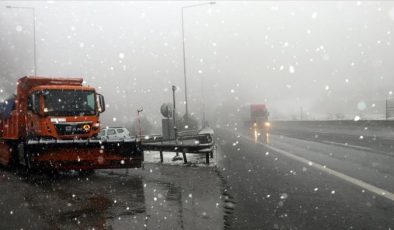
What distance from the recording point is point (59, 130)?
1388 cm

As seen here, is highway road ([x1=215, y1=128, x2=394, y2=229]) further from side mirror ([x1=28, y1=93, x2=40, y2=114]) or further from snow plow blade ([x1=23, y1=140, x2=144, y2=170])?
side mirror ([x1=28, y1=93, x2=40, y2=114])

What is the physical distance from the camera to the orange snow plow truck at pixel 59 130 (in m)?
12.8

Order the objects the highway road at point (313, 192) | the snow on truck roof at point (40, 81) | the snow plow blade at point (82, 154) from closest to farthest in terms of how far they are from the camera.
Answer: the highway road at point (313, 192) → the snow plow blade at point (82, 154) → the snow on truck roof at point (40, 81)

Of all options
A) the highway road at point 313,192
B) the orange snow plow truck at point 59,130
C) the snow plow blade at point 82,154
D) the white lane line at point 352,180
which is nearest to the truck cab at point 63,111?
the orange snow plow truck at point 59,130

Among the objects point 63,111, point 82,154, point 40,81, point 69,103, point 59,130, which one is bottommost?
point 82,154

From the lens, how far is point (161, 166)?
15.7 meters

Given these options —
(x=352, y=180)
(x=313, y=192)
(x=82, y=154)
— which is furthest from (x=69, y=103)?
(x=352, y=180)

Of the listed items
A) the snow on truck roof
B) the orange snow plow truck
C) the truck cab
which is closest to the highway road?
the orange snow plow truck

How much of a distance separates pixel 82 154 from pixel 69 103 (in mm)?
2247

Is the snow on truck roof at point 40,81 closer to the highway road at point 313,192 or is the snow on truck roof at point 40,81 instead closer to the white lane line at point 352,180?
the highway road at point 313,192

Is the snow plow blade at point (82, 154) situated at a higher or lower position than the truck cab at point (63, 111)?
lower

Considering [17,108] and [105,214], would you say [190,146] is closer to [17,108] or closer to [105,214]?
[17,108]

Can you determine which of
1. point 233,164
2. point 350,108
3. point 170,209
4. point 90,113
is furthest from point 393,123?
point 350,108

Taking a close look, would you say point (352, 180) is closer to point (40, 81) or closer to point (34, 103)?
point (34, 103)
